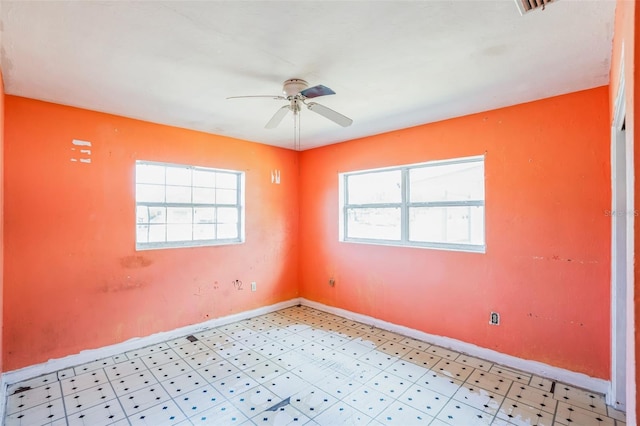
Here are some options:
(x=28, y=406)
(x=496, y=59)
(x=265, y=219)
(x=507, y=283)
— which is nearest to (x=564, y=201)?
(x=507, y=283)

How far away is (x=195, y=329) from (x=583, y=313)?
4016mm

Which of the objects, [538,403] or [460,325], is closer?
[538,403]

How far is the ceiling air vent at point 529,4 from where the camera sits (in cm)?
147

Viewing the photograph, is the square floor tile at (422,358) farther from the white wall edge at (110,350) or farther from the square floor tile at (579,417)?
the white wall edge at (110,350)

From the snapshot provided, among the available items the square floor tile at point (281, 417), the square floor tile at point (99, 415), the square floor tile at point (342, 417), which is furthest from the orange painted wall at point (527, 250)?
the square floor tile at point (99, 415)

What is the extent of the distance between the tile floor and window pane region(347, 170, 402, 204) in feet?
5.93

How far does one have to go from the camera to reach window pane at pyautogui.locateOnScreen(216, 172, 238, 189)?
4238 millimetres

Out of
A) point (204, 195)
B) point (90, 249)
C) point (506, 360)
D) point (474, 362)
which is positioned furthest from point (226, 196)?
point (506, 360)

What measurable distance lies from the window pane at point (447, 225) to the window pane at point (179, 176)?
285 centimetres

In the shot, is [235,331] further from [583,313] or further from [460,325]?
[583,313]

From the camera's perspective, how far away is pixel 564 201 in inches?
105

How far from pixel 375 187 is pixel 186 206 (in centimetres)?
250

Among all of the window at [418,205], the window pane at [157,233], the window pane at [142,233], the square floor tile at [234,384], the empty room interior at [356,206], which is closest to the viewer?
the empty room interior at [356,206]

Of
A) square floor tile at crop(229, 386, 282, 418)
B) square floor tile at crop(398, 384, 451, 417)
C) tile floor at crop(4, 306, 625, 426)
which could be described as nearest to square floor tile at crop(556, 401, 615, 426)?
tile floor at crop(4, 306, 625, 426)
